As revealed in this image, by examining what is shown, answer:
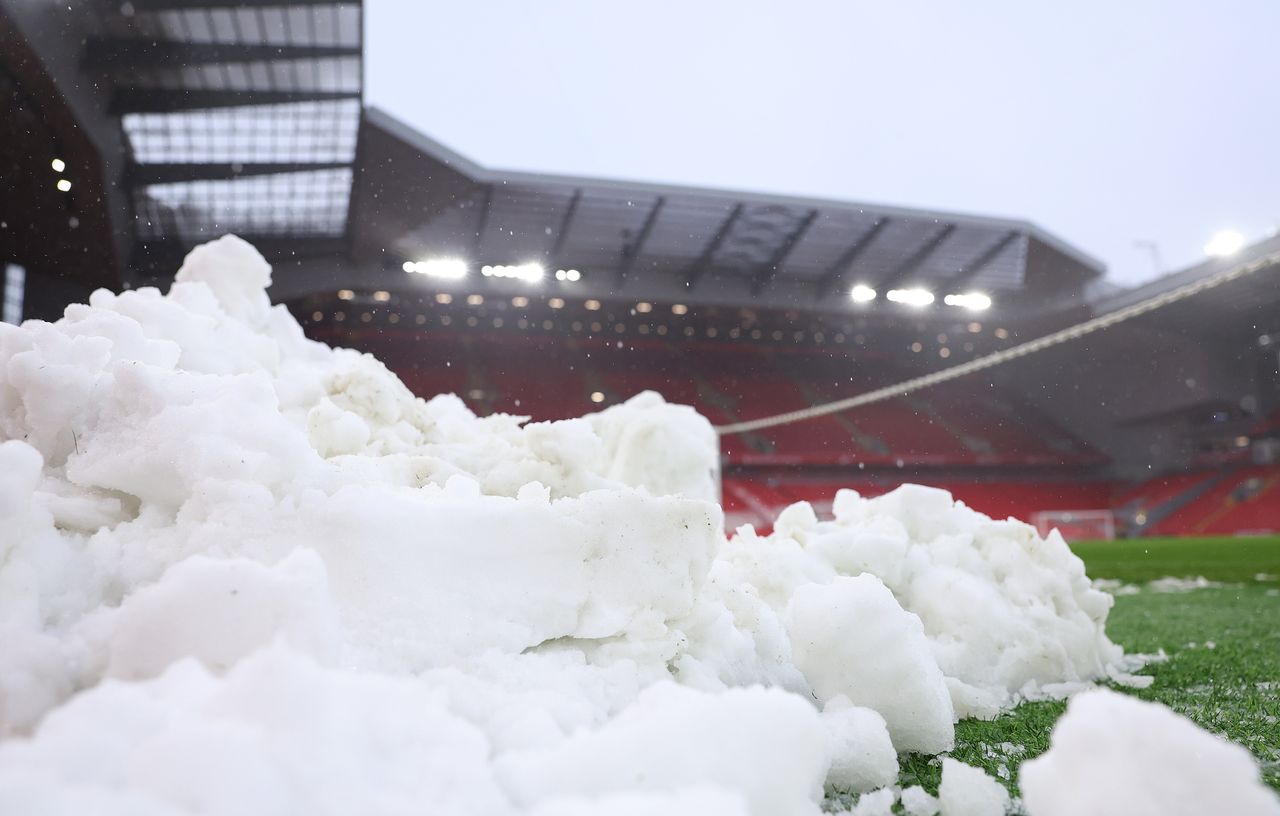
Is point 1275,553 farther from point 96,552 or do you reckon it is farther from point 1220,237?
point 1220,237

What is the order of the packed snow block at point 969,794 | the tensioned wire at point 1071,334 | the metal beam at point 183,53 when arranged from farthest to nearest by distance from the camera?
the metal beam at point 183,53
the tensioned wire at point 1071,334
the packed snow block at point 969,794

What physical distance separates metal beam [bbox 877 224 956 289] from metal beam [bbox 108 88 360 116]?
822 centimetres

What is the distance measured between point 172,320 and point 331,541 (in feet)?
3.27

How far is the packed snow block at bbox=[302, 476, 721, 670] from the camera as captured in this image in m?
1.00

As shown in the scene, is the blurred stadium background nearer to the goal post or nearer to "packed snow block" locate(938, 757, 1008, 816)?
the goal post

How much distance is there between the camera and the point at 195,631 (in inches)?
32.2

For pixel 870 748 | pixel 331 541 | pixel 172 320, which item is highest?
pixel 172 320

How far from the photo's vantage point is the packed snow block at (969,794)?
3.05 feet

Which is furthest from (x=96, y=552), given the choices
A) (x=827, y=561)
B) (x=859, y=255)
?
(x=859, y=255)

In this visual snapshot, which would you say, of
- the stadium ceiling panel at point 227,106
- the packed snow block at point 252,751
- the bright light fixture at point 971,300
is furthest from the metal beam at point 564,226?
the packed snow block at point 252,751

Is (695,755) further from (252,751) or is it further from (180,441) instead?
(180,441)

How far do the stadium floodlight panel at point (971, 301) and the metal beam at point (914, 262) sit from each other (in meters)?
0.73

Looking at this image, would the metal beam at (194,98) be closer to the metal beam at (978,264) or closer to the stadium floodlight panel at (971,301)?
the stadium floodlight panel at (971,301)

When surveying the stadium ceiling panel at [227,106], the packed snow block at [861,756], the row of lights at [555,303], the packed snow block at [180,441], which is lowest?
the packed snow block at [861,756]
